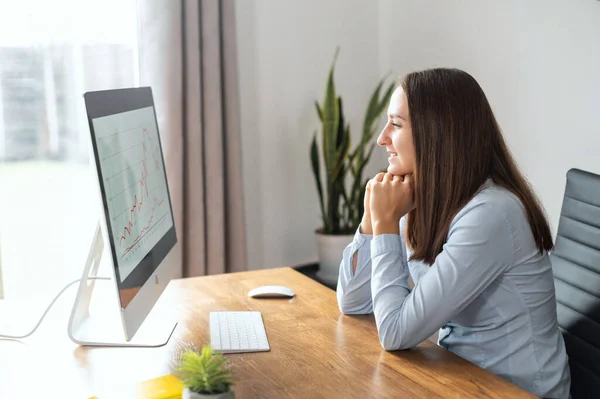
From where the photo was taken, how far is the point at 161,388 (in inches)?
46.2

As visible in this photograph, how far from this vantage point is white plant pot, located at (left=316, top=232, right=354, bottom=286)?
347cm

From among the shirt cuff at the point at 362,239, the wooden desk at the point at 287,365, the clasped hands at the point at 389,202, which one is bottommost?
the wooden desk at the point at 287,365

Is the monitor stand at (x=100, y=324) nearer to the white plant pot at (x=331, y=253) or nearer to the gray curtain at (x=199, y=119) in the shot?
the gray curtain at (x=199, y=119)

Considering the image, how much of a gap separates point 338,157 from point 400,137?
1865 millimetres

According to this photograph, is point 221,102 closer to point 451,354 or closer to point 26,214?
point 26,214

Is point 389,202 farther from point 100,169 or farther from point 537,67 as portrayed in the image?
point 537,67

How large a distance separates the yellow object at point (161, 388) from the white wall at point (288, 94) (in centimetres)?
241

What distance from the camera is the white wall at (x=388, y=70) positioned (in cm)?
288

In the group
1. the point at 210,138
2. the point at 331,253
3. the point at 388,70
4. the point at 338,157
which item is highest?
the point at 388,70

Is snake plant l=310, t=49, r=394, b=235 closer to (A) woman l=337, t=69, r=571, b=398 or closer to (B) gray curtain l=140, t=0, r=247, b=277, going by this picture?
(B) gray curtain l=140, t=0, r=247, b=277

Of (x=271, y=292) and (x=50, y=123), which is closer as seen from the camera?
(x=271, y=292)

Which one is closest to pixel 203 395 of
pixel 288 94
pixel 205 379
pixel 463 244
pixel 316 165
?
pixel 205 379

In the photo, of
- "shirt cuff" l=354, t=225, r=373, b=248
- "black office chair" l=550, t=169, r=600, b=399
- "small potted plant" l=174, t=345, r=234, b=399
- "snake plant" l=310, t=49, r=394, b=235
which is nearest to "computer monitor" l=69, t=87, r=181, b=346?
"small potted plant" l=174, t=345, r=234, b=399

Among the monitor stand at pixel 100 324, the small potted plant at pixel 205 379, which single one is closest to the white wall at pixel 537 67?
the monitor stand at pixel 100 324
